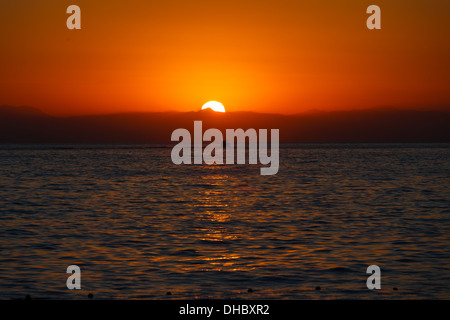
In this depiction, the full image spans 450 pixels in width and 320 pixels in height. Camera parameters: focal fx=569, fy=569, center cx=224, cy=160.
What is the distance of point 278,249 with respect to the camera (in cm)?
2345

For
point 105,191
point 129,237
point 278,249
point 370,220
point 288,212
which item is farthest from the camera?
point 105,191

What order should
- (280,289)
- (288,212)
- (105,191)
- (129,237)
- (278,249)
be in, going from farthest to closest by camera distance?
(105,191), (288,212), (129,237), (278,249), (280,289)

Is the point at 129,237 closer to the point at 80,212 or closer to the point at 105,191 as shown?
the point at 80,212

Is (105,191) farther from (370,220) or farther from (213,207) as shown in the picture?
(370,220)

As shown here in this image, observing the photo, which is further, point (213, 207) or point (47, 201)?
point (47, 201)

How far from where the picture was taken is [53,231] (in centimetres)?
2869

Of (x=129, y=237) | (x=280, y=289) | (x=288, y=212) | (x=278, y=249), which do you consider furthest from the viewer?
(x=288, y=212)

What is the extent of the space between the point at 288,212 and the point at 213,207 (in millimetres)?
6558

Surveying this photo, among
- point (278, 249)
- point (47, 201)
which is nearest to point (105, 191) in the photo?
point (47, 201)

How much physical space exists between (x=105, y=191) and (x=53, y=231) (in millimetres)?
25399
